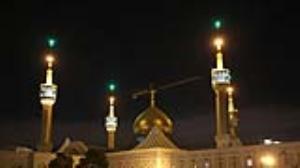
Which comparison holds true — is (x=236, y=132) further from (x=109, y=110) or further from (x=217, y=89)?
(x=109, y=110)

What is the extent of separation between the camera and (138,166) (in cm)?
6388

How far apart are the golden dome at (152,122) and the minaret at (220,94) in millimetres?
10506

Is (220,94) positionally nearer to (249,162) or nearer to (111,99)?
(249,162)

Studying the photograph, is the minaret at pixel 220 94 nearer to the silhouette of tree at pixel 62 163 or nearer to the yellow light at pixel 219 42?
the yellow light at pixel 219 42

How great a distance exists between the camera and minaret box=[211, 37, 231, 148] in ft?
204

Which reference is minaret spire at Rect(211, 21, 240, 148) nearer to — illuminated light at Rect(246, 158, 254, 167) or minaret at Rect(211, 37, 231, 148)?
minaret at Rect(211, 37, 231, 148)

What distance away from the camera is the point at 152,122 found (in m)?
73.3

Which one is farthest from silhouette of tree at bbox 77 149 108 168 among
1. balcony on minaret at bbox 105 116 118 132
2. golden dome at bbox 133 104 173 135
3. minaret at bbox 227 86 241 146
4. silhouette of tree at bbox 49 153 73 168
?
balcony on minaret at bbox 105 116 118 132

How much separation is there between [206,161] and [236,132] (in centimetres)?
1868

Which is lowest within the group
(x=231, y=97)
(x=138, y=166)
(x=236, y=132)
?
(x=138, y=166)

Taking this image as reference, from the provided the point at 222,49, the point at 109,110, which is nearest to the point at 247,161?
the point at 222,49

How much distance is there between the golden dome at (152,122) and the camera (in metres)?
73.2

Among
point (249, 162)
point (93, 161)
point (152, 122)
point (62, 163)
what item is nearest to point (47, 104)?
point (152, 122)

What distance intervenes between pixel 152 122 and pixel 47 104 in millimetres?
14411
